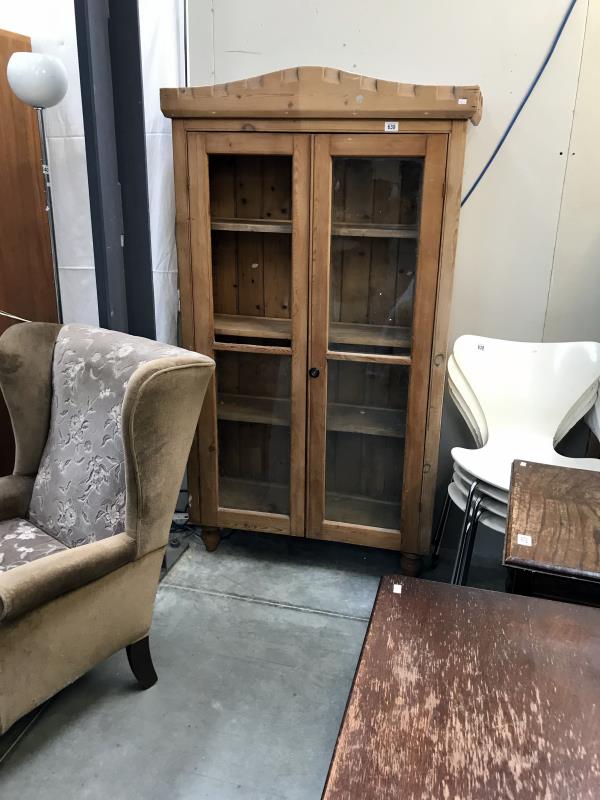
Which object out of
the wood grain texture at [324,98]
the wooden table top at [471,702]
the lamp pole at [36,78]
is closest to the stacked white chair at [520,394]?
the wood grain texture at [324,98]

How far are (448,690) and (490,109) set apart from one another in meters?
1.93

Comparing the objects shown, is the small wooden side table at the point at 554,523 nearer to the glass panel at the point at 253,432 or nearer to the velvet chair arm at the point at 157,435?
the velvet chair arm at the point at 157,435

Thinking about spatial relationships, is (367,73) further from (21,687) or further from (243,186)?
(21,687)

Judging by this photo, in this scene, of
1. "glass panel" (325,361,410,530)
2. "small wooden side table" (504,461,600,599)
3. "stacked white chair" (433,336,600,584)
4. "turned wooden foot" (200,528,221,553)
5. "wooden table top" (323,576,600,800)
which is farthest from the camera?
"turned wooden foot" (200,528,221,553)

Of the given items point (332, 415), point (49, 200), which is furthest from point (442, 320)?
point (49, 200)

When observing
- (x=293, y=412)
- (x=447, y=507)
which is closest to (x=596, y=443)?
(x=447, y=507)

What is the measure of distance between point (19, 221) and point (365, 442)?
1.53 m

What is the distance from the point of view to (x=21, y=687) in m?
1.41

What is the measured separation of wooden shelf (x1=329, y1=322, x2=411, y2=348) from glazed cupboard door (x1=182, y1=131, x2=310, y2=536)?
13 centimetres

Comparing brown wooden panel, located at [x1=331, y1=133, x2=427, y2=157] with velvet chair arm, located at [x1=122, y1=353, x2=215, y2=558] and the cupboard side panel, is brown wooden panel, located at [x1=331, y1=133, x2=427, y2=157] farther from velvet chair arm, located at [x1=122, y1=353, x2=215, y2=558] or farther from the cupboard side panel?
velvet chair arm, located at [x1=122, y1=353, x2=215, y2=558]

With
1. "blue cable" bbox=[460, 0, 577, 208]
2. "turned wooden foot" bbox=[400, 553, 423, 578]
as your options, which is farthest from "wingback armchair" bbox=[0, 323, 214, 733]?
"blue cable" bbox=[460, 0, 577, 208]

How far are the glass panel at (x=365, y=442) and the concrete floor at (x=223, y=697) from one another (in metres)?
0.27

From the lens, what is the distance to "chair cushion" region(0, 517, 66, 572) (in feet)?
5.35

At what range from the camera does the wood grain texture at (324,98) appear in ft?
5.93
